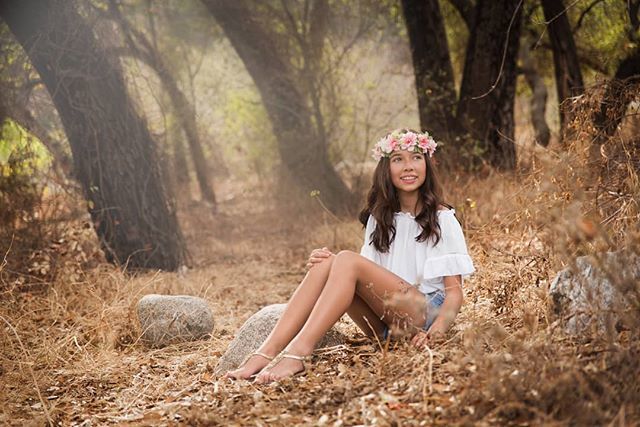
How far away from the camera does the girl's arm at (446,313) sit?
11.6 feet

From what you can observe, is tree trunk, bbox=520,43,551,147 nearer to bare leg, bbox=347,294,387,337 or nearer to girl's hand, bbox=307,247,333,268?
bare leg, bbox=347,294,387,337

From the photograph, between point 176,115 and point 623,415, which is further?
point 176,115

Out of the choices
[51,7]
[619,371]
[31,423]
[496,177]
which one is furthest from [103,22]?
[619,371]

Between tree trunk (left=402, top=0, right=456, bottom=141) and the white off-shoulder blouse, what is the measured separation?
4.60 meters

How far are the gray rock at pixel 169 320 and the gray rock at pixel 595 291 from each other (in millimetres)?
2553

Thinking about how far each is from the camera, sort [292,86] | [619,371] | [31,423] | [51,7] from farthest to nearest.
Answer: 1. [292,86]
2. [51,7]
3. [31,423]
4. [619,371]

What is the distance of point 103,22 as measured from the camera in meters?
7.57

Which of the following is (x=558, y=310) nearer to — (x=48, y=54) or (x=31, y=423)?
(x=31, y=423)

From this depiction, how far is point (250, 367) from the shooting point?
12.3 ft

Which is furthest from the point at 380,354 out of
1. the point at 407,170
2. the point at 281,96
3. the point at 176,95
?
the point at 176,95

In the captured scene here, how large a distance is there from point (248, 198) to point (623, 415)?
37.7ft

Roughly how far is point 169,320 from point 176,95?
709 cm

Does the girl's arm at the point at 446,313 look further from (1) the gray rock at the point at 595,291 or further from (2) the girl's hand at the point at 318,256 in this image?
(2) the girl's hand at the point at 318,256

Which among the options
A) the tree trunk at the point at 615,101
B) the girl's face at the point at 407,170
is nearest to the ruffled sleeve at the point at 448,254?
the girl's face at the point at 407,170
